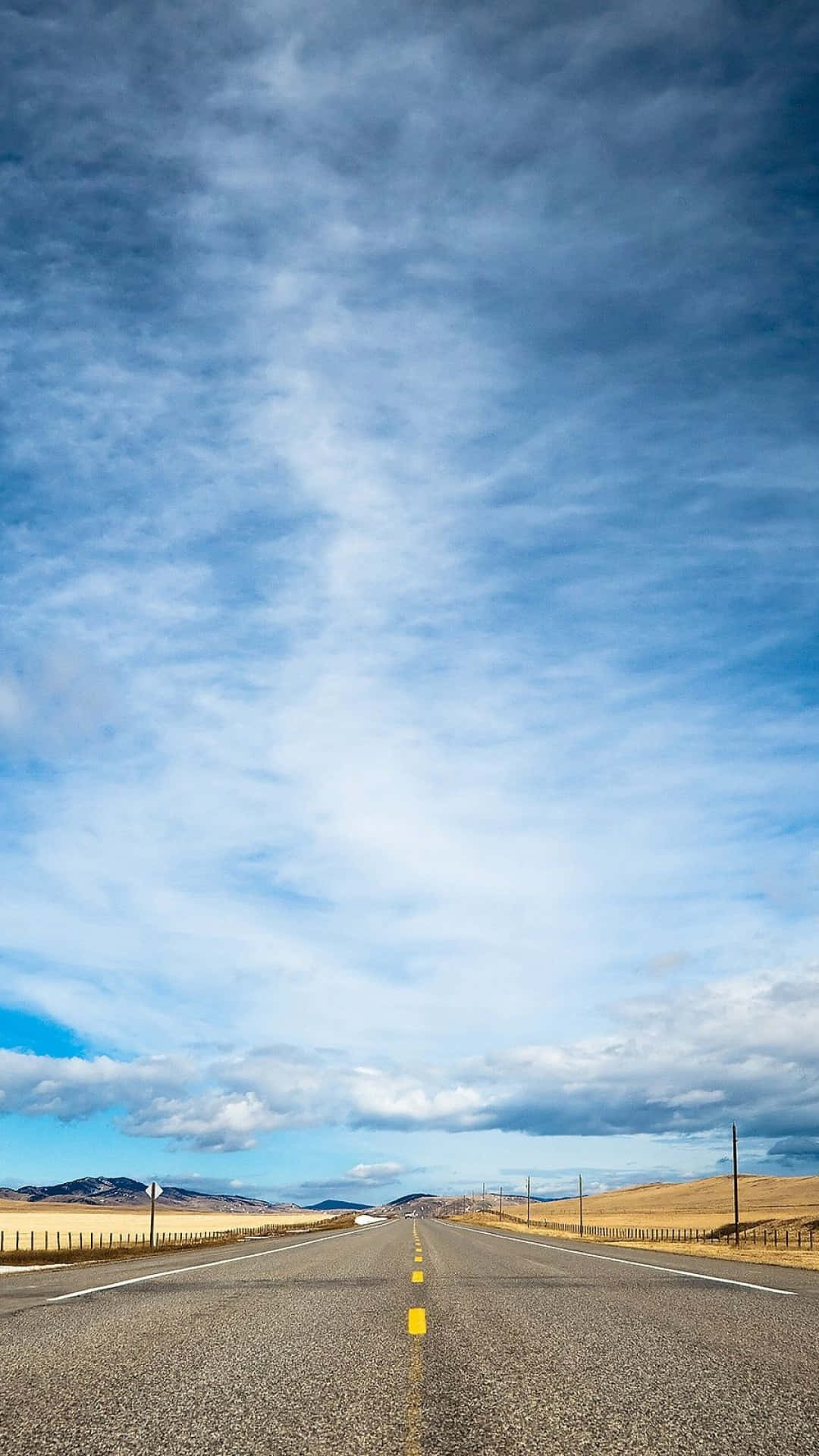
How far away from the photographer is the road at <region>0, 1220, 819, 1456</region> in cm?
555

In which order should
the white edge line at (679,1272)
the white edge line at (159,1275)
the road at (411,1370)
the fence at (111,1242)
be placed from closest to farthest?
the road at (411,1370) → the white edge line at (159,1275) → the white edge line at (679,1272) → the fence at (111,1242)

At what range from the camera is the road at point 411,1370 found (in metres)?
5.55

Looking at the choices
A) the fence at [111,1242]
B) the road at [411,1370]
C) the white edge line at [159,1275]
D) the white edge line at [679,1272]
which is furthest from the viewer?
the fence at [111,1242]

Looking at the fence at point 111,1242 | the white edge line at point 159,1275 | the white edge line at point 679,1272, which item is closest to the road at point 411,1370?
the white edge line at point 159,1275

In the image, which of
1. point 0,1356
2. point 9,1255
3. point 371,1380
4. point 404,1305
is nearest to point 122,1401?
point 371,1380

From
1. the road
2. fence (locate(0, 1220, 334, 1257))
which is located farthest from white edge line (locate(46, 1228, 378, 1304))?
fence (locate(0, 1220, 334, 1257))

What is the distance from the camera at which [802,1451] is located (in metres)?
5.24

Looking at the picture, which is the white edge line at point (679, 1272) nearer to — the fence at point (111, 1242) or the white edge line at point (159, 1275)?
the white edge line at point (159, 1275)

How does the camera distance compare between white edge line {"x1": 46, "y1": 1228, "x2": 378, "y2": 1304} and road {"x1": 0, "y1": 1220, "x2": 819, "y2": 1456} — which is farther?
white edge line {"x1": 46, "y1": 1228, "x2": 378, "y2": 1304}

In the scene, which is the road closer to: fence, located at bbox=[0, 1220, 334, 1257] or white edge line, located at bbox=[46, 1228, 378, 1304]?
white edge line, located at bbox=[46, 1228, 378, 1304]

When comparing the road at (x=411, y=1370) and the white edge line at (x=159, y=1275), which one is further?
the white edge line at (x=159, y=1275)

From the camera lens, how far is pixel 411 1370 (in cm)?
756

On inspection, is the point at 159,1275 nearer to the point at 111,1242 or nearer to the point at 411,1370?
the point at 411,1370

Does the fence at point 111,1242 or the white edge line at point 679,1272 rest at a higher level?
the white edge line at point 679,1272
